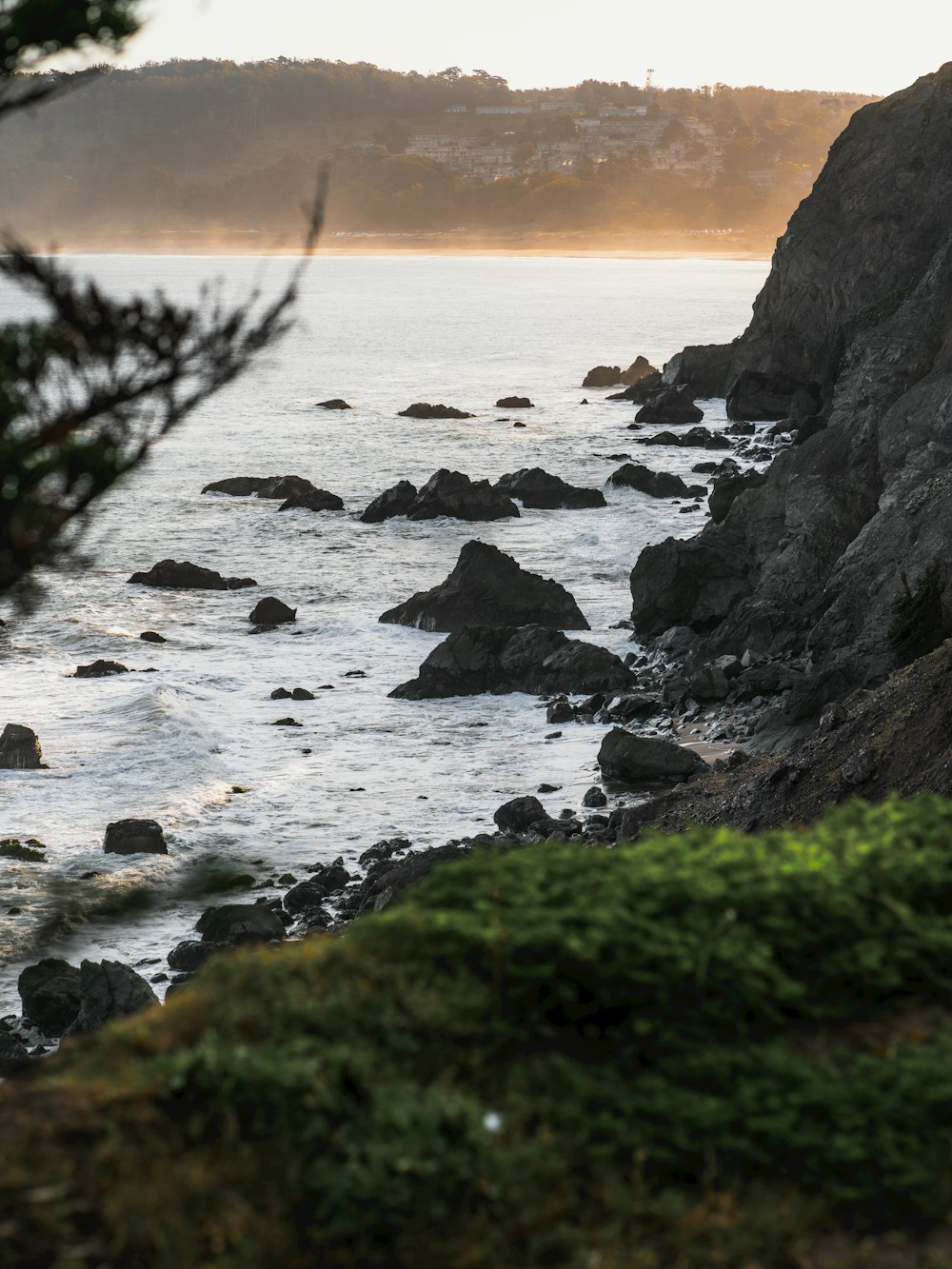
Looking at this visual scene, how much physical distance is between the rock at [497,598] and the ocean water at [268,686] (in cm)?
90

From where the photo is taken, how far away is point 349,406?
277ft

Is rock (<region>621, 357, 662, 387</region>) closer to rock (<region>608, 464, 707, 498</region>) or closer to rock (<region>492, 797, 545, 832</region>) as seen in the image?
Answer: rock (<region>608, 464, 707, 498</region>)

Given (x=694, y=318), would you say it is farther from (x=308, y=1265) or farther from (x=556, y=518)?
(x=308, y=1265)

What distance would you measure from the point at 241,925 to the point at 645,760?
7.40 meters

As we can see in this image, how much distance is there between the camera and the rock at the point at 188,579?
39.5m

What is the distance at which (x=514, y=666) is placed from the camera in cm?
2848

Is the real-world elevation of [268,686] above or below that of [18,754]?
above

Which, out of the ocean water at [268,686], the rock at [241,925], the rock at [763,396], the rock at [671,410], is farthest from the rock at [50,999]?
the rock at [671,410]

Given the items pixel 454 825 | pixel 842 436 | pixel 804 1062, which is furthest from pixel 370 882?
pixel 842 436

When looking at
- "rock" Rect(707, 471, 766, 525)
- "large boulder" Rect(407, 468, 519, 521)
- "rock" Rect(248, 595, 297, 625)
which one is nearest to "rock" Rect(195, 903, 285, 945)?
"rock" Rect(248, 595, 297, 625)

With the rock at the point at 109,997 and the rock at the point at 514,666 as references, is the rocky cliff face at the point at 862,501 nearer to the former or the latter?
the rock at the point at 514,666

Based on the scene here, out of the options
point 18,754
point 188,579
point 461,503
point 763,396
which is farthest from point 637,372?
point 18,754

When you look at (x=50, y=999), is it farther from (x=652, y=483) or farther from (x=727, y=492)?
(x=652, y=483)

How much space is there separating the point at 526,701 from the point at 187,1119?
72.7ft
